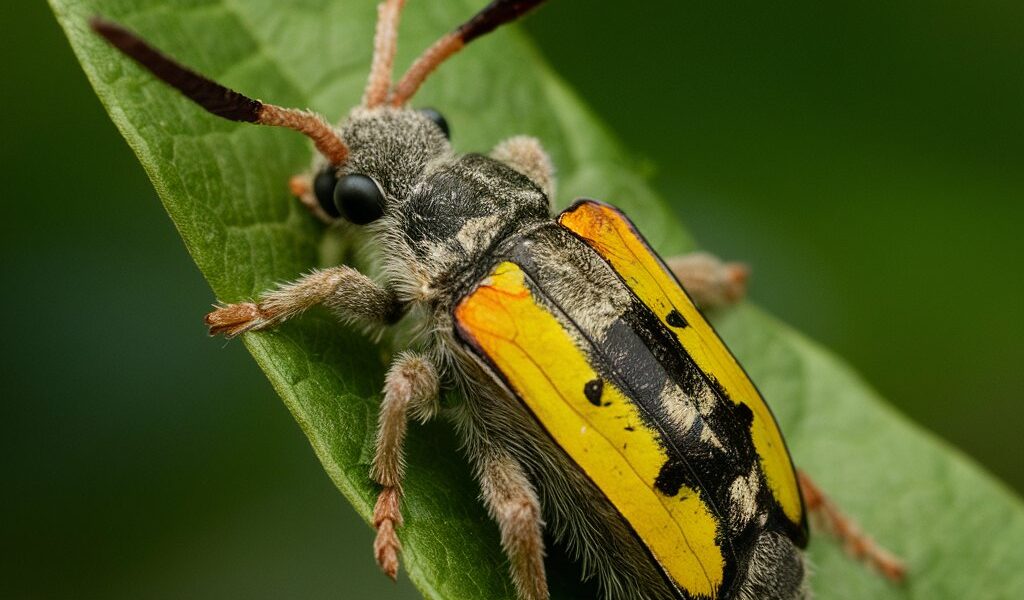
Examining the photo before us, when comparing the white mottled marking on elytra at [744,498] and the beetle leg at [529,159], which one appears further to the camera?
the beetle leg at [529,159]

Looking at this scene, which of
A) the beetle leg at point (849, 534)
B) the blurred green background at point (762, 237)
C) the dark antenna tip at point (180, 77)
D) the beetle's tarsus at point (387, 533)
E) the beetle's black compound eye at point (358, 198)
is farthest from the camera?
the blurred green background at point (762, 237)

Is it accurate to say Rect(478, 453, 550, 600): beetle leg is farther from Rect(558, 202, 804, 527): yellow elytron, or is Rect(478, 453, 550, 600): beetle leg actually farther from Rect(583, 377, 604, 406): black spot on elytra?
Rect(558, 202, 804, 527): yellow elytron

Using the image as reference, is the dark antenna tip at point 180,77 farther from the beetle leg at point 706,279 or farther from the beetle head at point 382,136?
the beetle leg at point 706,279

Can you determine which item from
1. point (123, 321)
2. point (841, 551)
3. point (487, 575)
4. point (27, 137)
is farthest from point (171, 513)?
point (841, 551)

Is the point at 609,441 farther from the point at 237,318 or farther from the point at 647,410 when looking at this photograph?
the point at 237,318

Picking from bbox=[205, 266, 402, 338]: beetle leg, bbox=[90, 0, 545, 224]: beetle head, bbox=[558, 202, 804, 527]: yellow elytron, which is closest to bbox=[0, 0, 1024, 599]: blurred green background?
bbox=[90, 0, 545, 224]: beetle head

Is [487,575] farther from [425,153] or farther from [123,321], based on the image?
[123,321]

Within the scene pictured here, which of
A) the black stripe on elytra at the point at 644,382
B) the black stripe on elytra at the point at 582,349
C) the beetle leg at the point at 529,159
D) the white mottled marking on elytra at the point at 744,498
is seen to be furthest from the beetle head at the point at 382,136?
the white mottled marking on elytra at the point at 744,498
